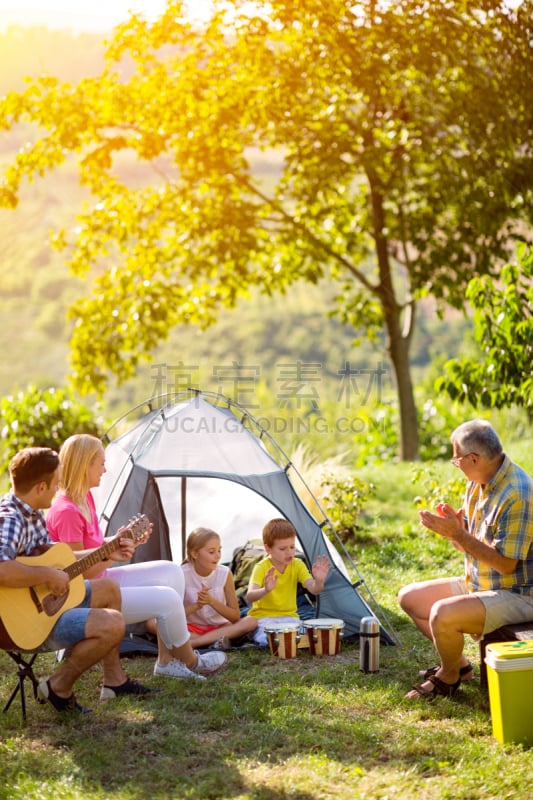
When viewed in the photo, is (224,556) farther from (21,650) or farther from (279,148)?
(279,148)

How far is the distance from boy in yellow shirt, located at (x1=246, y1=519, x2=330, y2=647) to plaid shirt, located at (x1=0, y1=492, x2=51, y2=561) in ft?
5.30

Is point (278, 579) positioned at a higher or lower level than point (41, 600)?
lower

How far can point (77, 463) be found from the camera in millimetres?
4383

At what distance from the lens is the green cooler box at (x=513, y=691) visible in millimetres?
3393

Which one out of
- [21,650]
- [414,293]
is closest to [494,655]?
[21,650]

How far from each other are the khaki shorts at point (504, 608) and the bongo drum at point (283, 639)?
129cm

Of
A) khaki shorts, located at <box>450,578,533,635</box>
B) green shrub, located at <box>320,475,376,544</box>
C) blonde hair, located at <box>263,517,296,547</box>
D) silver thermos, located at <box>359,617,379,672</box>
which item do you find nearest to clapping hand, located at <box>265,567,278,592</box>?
blonde hair, located at <box>263,517,296,547</box>

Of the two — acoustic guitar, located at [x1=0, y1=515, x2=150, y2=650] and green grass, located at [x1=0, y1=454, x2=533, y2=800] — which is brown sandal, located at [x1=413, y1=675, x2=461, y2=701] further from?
acoustic guitar, located at [x1=0, y1=515, x2=150, y2=650]

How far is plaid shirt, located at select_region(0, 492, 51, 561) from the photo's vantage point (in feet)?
11.8

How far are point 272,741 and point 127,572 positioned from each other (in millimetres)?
1277

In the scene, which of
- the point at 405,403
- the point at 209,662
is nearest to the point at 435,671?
the point at 209,662

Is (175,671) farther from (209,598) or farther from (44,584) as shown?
(44,584)

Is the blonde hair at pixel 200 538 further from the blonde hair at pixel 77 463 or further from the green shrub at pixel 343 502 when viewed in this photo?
the green shrub at pixel 343 502

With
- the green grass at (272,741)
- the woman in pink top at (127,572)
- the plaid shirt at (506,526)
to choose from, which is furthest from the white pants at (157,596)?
the plaid shirt at (506,526)
